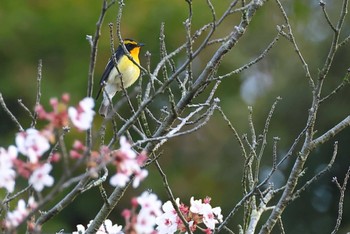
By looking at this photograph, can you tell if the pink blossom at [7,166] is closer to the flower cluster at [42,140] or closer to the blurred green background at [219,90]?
the flower cluster at [42,140]

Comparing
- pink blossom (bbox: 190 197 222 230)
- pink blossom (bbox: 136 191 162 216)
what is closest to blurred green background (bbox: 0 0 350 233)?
pink blossom (bbox: 190 197 222 230)

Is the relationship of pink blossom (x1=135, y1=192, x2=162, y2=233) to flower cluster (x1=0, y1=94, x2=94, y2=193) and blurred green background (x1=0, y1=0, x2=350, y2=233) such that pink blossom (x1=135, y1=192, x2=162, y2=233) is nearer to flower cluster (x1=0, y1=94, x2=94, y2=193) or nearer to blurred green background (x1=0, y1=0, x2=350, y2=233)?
flower cluster (x1=0, y1=94, x2=94, y2=193)

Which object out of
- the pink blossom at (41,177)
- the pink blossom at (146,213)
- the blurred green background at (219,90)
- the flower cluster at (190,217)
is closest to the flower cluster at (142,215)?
the pink blossom at (146,213)

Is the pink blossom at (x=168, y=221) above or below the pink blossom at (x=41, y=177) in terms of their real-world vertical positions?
above

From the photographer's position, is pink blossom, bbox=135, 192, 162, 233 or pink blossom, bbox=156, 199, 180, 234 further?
pink blossom, bbox=156, 199, 180, 234

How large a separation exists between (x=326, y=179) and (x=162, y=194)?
3046 mm

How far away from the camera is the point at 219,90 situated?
1530cm

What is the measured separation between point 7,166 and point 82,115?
220 mm

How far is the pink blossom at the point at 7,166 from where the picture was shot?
203 centimetres

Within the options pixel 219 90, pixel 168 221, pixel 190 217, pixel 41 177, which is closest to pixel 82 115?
pixel 41 177

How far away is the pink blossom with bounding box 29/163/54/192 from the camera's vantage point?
6.52 ft

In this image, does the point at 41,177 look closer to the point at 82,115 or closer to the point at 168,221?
the point at 82,115

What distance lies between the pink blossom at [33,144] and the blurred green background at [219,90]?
27.0 ft

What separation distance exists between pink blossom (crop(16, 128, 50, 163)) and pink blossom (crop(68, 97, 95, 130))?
8cm
